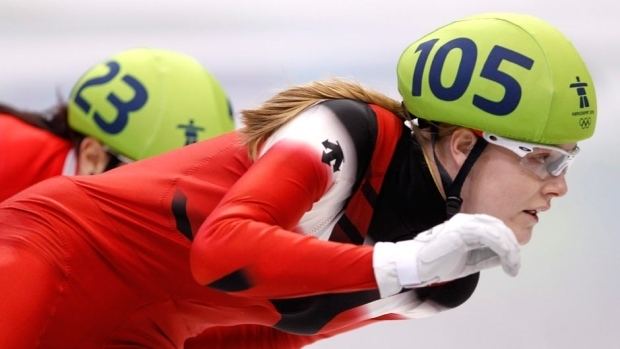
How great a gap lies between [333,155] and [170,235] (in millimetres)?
361

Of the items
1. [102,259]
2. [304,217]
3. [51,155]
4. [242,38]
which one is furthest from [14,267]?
[242,38]

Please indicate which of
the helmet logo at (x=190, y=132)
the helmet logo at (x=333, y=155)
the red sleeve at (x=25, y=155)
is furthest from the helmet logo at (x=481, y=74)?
the red sleeve at (x=25, y=155)

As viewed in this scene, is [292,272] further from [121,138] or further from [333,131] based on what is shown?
[121,138]

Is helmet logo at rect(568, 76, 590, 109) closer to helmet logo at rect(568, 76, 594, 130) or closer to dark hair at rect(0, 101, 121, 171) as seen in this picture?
helmet logo at rect(568, 76, 594, 130)

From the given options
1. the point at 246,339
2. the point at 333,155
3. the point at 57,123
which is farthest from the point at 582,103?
the point at 57,123

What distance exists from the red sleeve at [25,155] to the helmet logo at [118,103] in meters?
0.10

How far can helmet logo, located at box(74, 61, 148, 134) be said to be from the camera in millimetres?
3105

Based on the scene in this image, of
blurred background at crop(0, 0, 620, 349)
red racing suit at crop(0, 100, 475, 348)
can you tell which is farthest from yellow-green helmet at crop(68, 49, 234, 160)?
red racing suit at crop(0, 100, 475, 348)

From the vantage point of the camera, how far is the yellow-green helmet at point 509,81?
2029mm

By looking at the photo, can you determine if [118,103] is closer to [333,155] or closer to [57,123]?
[57,123]

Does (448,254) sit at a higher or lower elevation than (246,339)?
higher

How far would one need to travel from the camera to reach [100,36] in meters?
4.50

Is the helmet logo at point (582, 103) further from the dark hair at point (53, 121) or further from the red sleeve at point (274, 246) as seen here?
the dark hair at point (53, 121)

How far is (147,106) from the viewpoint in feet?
10.2
